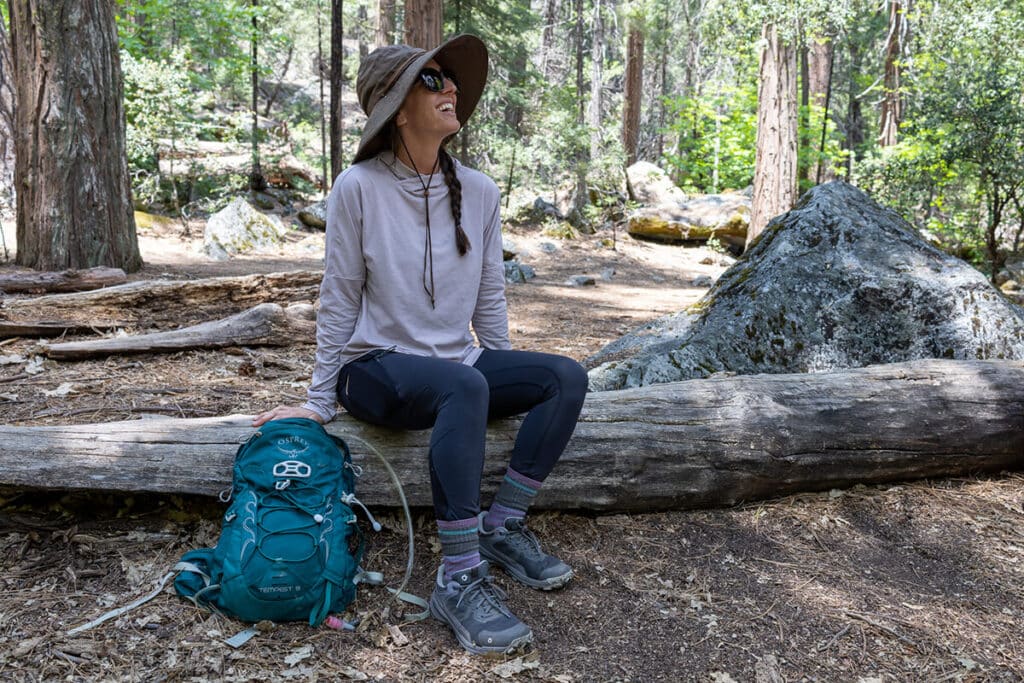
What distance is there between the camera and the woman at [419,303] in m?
2.61

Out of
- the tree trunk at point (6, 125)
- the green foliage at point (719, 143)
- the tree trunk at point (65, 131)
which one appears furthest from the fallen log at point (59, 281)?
the green foliage at point (719, 143)

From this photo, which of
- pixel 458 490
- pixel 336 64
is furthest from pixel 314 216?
pixel 458 490

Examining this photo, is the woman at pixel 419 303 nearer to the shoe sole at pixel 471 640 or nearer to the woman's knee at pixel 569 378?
the woman's knee at pixel 569 378

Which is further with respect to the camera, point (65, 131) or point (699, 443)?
point (65, 131)

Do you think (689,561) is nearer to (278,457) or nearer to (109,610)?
(278,457)

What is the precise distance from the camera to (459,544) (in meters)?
2.41

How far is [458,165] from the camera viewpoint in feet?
9.54

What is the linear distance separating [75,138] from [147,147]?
7.28 meters

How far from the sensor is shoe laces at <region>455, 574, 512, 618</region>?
231 cm

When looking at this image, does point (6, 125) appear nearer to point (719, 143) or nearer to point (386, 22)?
point (386, 22)

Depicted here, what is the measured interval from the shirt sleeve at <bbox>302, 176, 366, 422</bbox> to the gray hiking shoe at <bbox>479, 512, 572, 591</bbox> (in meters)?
0.74

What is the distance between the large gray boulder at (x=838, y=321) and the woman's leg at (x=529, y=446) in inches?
56.5

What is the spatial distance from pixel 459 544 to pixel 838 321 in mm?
2789

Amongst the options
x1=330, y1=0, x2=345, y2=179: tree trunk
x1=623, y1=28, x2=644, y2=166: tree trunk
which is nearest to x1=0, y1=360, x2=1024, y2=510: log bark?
x1=330, y1=0, x2=345, y2=179: tree trunk
